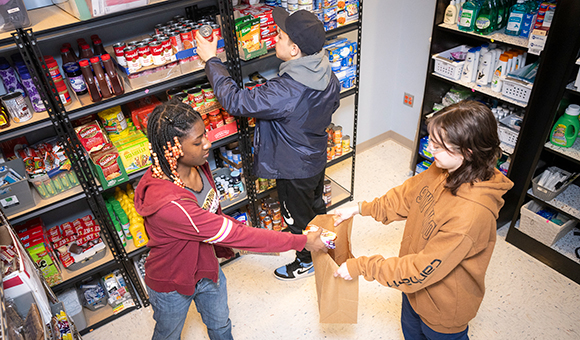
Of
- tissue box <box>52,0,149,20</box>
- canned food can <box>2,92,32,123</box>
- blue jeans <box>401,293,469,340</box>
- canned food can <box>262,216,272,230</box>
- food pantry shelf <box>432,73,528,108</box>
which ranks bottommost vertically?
canned food can <box>262,216,272,230</box>

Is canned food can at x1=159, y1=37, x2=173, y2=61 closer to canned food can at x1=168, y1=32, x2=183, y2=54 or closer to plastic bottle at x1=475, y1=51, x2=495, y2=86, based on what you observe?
canned food can at x1=168, y1=32, x2=183, y2=54

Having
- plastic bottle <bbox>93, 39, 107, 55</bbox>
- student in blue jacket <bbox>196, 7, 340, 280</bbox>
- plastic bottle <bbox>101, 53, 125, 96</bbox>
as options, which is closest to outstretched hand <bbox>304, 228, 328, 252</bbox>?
student in blue jacket <bbox>196, 7, 340, 280</bbox>

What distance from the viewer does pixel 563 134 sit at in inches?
105

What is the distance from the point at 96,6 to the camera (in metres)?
1.92

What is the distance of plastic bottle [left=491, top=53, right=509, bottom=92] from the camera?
2875mm

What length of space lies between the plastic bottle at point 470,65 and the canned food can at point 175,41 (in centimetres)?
207

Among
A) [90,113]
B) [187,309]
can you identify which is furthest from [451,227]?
[90,113]

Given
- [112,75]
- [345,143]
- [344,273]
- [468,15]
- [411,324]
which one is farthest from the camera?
[345,143]

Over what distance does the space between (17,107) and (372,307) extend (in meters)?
2.37

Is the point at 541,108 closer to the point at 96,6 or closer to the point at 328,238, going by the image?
the point at 328,238

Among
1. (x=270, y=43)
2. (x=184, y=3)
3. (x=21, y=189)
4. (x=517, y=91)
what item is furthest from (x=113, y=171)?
(x=517, y=91)

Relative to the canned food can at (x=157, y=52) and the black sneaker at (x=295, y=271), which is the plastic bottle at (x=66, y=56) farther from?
the black sneaker at (x=295, y=271)

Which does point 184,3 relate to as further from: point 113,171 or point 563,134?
point 563,134

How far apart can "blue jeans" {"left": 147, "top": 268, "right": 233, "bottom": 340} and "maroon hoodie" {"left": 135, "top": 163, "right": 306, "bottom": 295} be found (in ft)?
0.29
